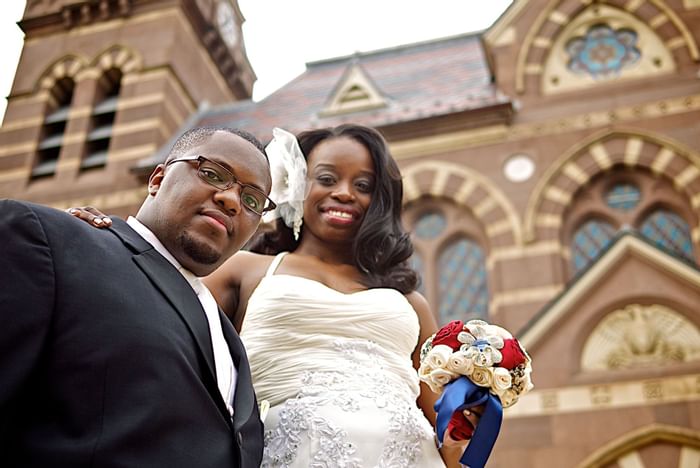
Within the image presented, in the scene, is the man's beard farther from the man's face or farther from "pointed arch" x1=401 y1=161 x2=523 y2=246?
"pointed arch" x1=401 y1=161 x2=523 y2=246

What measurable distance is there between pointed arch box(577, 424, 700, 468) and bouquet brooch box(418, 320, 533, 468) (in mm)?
7244

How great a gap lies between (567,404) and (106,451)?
8556 mm

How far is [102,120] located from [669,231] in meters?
12.4

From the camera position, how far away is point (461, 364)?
105 inches

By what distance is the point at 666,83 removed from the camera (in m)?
13.5

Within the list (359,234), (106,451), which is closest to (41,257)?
(106,451)

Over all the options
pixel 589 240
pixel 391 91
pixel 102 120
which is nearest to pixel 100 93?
pixel 102 120

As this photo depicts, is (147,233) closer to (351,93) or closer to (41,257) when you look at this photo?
(41,257)

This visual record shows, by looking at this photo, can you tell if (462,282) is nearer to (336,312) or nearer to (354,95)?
(354,95)

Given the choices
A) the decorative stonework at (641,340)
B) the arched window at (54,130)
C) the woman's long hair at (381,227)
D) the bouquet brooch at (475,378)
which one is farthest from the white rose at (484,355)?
the arched window at (54,130)

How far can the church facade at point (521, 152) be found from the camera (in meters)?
9.62

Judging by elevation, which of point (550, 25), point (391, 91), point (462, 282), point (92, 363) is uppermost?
point (550, 25)

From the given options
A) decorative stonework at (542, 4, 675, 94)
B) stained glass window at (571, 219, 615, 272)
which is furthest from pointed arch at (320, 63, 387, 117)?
stained glass window at (571, 219, 615, 272)

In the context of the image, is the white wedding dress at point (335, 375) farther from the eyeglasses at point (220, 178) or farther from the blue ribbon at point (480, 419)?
the eyeglasses at point (220, 178)
